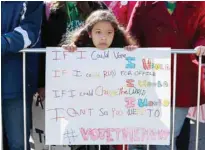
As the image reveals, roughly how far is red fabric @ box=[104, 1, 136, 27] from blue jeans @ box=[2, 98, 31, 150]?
119 centimetres

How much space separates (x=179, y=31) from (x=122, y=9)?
0.78 meters

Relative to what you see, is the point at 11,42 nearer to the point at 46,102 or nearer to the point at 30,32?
the point at 30,32

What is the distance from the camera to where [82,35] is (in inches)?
166

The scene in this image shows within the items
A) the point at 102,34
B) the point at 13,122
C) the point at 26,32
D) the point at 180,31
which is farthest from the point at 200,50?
the point at 13,122

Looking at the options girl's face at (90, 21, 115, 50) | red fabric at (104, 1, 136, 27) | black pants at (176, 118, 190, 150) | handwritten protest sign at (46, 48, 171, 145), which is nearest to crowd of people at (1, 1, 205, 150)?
girl's face at (90, 21, 115, 50)

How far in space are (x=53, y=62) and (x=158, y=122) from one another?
38.2 inches

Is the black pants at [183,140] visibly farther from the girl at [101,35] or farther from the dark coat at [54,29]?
the dark coat at [54,29]

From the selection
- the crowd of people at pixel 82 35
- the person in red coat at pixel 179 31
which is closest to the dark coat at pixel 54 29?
the crowd of people at pixel 82 35

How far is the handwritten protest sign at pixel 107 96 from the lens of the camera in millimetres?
4125

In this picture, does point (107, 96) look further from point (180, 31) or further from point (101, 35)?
point (180, 31)

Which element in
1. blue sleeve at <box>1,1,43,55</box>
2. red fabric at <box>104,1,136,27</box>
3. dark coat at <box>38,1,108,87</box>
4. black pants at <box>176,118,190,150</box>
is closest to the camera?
blue sleeve at <box>1,1,43,55</box>

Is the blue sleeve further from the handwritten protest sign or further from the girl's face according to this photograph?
the girl's face

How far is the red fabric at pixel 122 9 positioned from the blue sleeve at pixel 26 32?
0.86 meters

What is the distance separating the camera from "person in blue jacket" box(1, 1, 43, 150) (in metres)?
4.01
